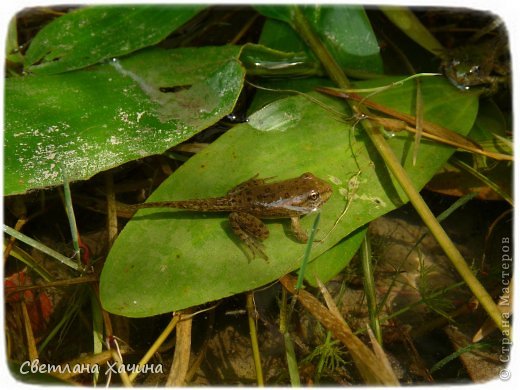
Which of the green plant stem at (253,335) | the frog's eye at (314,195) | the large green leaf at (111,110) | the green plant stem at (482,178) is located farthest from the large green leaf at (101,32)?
the green plant stem at (482,178)

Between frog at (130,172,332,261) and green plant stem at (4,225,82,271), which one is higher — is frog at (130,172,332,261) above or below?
above

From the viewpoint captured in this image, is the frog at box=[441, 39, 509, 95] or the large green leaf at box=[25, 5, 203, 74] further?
the frog at box=[441, 39, 509, 95]

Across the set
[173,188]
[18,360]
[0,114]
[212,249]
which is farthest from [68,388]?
[0,114]

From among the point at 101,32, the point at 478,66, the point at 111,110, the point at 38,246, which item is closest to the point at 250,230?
the point at 111,110

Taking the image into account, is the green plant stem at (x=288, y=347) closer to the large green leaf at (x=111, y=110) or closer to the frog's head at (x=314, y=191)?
the frog's head at (x=314, y=191)

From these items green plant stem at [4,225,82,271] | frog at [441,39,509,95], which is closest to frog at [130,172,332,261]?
green plant stem at [4,225,82,271]

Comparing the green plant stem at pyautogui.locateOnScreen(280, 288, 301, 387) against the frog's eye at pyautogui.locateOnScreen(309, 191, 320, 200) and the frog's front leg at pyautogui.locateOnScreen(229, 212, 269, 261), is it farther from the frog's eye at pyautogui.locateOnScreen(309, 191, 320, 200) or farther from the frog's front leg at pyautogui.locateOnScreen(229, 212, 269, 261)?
the frog's eye at pyautogui.locateOnScreen(309, 191, 320, 200)

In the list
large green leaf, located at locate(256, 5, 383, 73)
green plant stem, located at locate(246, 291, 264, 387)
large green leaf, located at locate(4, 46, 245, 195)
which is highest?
large green leaf, located at locate(256, 5, 383, 73)
